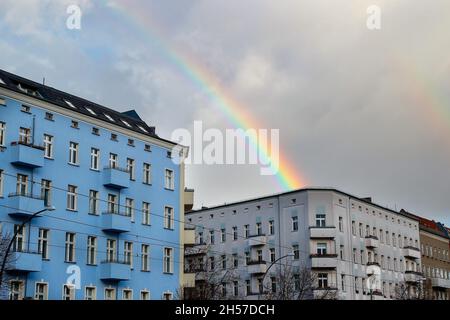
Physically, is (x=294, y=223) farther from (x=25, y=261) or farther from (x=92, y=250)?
(x=25, y=261)

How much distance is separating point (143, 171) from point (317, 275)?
2685cm

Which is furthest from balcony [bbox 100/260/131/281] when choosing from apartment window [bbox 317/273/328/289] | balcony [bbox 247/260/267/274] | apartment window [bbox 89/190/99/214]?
apartment window [bbox 317/273/328/289]

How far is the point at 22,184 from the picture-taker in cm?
4331

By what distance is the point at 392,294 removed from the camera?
84938 millimetres

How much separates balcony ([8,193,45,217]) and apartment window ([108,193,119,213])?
26.0ft

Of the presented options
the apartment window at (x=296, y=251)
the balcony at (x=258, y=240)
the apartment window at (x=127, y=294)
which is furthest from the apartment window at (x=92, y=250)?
the balcony at (x=258, y=240)

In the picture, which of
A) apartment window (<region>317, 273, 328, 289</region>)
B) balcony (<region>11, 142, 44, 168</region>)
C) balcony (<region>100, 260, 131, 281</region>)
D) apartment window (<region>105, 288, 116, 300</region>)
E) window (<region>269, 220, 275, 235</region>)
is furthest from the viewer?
window (<region>269, 220, 275, 235</region>)

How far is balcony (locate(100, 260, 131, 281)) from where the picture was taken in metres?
47.2

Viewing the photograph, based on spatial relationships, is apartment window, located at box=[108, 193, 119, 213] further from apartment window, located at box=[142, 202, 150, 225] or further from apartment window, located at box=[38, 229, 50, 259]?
apartment window, located at box=[38, 229, 50, 259]

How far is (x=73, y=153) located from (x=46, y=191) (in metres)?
4.01

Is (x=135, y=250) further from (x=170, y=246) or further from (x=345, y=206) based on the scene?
(x=345, y=206)

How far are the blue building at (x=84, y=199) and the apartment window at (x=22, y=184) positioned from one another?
62mm

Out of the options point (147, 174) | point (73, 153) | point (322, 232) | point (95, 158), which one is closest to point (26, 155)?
point (73, 153)

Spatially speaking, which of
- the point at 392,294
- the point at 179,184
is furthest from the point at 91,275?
the point at 392,294
